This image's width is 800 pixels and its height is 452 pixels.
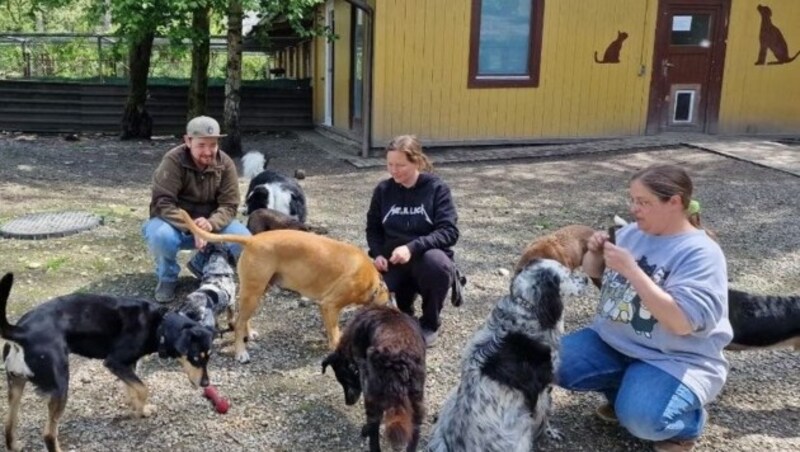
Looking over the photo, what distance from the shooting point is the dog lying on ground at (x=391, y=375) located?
3.05 metres

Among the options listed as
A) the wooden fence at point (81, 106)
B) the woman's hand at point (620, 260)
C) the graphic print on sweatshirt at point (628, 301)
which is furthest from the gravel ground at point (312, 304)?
the wooden fence at point (81, 106)

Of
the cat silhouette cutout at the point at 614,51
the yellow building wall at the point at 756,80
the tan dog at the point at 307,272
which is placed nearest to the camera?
the tan dog at the point at 307,272

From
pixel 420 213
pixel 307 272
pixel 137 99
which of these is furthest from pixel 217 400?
pixel 137 99

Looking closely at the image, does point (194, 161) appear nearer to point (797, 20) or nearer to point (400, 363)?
point (400, 363)

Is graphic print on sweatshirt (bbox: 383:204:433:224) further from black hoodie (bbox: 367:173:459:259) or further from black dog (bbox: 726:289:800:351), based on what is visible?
black dog (bbox: 726:289:800:351)

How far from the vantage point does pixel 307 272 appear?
4254 mm

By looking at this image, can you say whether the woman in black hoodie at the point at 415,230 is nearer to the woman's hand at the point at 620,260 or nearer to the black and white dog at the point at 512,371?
the black and white dog at the point at 512,371

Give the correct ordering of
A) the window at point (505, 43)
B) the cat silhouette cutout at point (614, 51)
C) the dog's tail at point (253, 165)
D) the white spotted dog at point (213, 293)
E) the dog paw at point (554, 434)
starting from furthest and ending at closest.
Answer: the cat silhouette cutout at point (614, 51)
the window at point (505, 43)
the dog's tail at point (253, 165)
the white spotted dog at point (213, 293)
the dog paw at point (554, 434)

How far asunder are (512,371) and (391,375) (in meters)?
0.54

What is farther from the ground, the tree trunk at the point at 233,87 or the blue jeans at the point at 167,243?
the tree trunk at the point at 233,87

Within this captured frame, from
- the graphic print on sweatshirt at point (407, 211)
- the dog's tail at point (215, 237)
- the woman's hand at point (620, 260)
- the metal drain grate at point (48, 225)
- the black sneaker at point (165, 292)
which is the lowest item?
the black sneaker at point (165, 292)

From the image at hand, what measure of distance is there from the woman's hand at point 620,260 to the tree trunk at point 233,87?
9.64 meters

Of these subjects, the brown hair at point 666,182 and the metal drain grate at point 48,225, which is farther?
the metal drain grate at point 48,225

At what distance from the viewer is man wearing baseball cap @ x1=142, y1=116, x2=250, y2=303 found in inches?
194
